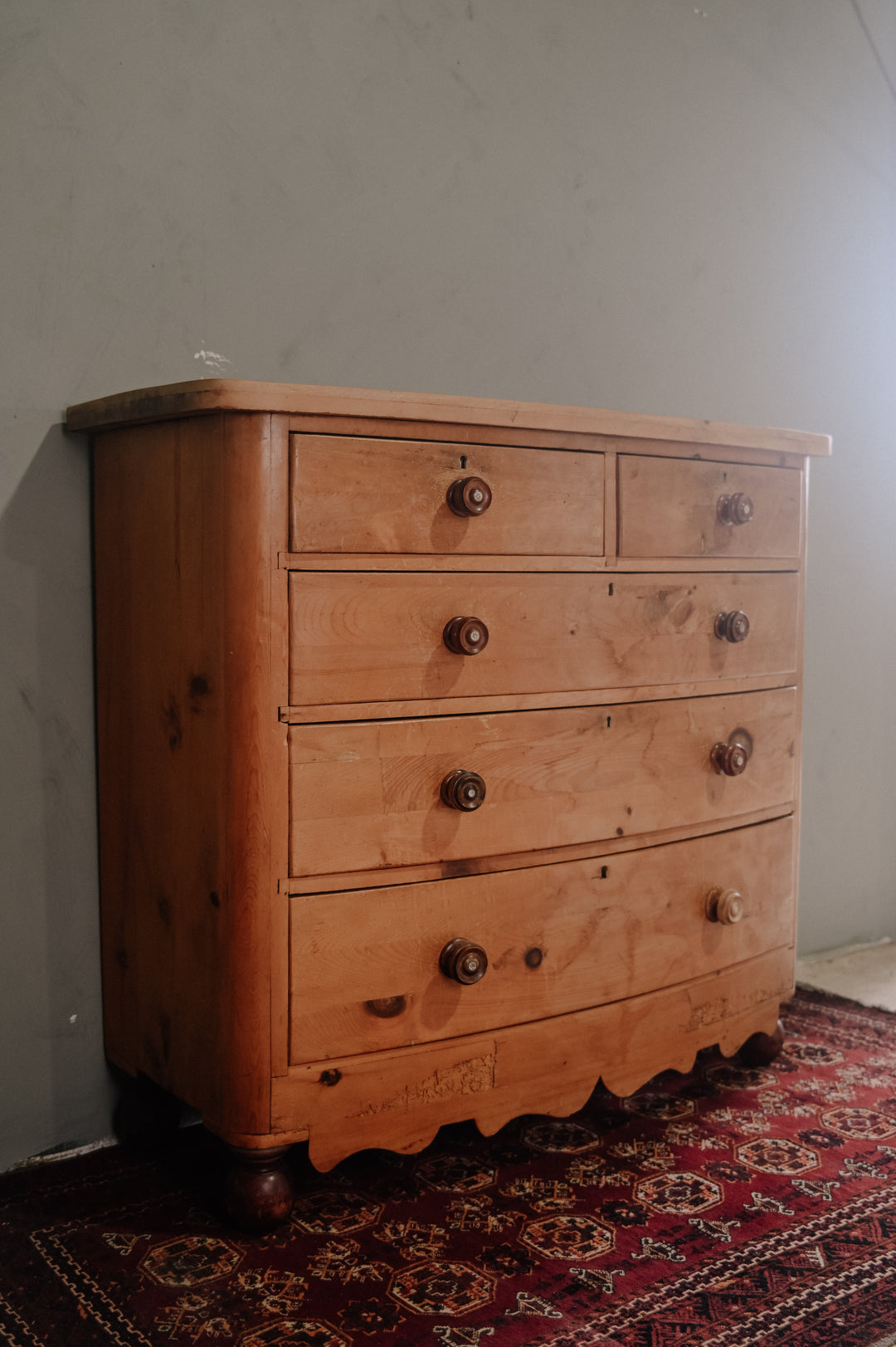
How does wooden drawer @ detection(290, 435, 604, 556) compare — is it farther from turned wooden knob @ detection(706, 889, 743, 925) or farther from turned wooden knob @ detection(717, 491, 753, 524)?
turned wooden knob @ detection(706, 889, 743, 925)

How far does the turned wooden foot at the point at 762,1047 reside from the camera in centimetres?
220

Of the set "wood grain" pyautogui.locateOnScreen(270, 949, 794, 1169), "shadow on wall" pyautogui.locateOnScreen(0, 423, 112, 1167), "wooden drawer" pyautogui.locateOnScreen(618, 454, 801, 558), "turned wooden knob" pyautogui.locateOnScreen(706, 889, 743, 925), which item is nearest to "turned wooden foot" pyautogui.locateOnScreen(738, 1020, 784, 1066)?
"wood grain" pyautogui.locateOnScreen(270, 949, 794, 1169)

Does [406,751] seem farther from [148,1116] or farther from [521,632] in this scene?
[148,1116]

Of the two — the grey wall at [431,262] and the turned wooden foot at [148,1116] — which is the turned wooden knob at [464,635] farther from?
the turned wooden foot at [148,1116]

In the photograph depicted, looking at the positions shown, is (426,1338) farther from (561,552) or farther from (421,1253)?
(561,552)

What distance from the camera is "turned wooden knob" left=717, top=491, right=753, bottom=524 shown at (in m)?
1.96

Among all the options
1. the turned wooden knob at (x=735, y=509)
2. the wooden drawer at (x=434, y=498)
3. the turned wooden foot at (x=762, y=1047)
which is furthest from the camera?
the turned wooden foot at (x=762, y=1047)

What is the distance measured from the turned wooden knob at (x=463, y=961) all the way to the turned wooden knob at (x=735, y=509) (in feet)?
2.70

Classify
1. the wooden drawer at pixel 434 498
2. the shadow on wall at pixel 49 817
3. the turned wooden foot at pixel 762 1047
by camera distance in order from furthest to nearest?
the turned wooden foot at pixel 762 1047 < the shadow on wall at pixel 49 817 < the wooden drawer at pixel 434 498

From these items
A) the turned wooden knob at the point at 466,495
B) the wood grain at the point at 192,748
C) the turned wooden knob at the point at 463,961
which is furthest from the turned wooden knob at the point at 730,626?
the wood grain at the point at 192,748

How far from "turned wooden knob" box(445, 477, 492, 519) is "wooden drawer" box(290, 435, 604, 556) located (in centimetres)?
1

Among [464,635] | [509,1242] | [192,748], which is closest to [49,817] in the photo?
[192,748]

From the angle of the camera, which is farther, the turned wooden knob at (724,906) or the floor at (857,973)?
the floor at (857,973)

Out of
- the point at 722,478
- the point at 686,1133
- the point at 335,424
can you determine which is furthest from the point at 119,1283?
the point at 722,478
